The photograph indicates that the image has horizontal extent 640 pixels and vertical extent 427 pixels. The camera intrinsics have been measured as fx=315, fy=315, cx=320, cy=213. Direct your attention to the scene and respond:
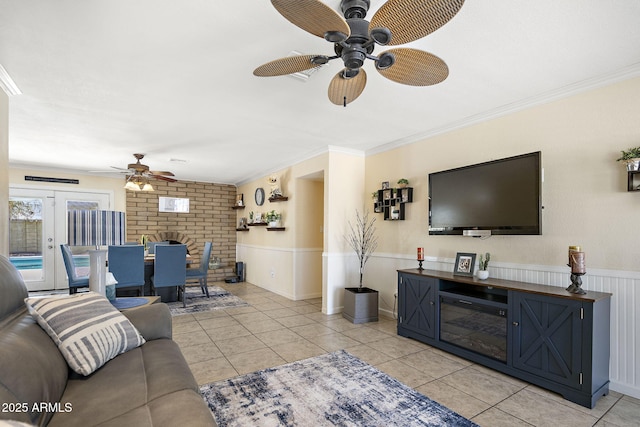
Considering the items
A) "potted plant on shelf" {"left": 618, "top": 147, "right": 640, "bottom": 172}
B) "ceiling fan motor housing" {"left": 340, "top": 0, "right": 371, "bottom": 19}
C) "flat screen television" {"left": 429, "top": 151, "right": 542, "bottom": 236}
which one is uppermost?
"ceiling fan motor housing" {"left": 340, "top": 0, "right": 371, "bottom": 19}

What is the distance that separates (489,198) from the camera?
2.97 metres

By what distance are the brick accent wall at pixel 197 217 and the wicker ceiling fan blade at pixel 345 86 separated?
20.3ft

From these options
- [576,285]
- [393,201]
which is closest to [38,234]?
[393,201]

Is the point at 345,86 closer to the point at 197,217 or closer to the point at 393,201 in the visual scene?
the point at 393,201

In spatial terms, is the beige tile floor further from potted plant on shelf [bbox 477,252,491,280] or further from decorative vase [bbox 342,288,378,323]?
potted plant on shelf [bbox 477,252,491,280]

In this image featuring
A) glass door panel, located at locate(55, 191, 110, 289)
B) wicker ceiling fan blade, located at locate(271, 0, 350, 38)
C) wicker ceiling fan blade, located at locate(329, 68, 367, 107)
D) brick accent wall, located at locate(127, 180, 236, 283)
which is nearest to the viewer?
wicker ceiling fan blade, located at locate(271, 0, 350, 38)

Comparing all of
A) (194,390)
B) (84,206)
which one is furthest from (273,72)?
(84,206)

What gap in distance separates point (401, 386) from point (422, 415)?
37 cm

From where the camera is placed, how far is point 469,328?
9.43 ft

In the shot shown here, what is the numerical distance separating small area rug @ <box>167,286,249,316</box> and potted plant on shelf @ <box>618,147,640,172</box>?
4.72 metres

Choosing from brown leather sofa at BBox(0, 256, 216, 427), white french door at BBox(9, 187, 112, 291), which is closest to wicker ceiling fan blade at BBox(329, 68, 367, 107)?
brown leather sofa at BBox(0, 256, 216, 427)

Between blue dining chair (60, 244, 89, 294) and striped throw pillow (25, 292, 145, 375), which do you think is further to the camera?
blue dining chair (60, 244, 89, 294)

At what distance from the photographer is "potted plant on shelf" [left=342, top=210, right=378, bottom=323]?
401cm

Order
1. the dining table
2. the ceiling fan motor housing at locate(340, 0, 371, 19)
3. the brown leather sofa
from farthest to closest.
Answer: the dining table → the ceiling fan motor housing at locate(340, 0, 371, 19) → the brown leather sofa
